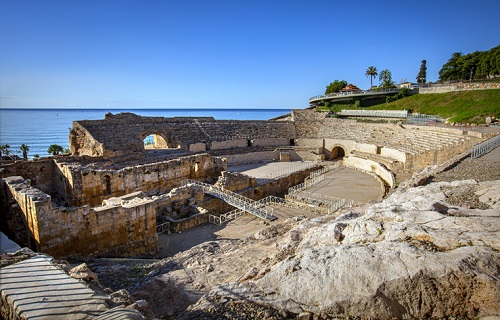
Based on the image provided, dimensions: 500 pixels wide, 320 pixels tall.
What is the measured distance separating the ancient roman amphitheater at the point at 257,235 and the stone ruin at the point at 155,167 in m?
0.07

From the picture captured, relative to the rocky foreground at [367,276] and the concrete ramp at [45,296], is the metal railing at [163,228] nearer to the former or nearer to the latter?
the rocky foreground at [367,276]

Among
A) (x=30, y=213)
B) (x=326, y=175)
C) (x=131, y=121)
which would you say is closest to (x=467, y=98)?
(x=326, y=175)

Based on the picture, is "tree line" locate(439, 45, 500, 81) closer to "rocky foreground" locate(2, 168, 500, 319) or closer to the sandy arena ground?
the sandy arena ground

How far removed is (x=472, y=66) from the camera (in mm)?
48906

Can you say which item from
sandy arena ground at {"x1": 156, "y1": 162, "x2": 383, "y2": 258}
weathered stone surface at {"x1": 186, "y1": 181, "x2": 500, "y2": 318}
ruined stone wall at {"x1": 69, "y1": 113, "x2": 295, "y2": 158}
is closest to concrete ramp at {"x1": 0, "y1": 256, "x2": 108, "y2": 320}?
weathered stone surface at {"x1": 186, "y1": 181, "x2": 500, "y2": 318}

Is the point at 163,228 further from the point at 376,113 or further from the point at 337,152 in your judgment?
the point at 376,113

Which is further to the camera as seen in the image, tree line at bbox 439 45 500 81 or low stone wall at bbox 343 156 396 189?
tree line at bbox 439 45 500 81

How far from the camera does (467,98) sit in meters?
36.5

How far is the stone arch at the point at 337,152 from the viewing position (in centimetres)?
3348

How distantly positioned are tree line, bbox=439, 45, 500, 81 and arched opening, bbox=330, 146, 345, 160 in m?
27.0

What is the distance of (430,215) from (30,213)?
11.8 meters

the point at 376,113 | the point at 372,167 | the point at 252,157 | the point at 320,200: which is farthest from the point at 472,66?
the point at 320,200

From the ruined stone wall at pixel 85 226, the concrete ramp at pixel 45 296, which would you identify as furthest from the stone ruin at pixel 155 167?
the concrete ramp at pixel 45 296

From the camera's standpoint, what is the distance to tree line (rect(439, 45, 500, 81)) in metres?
44.1
